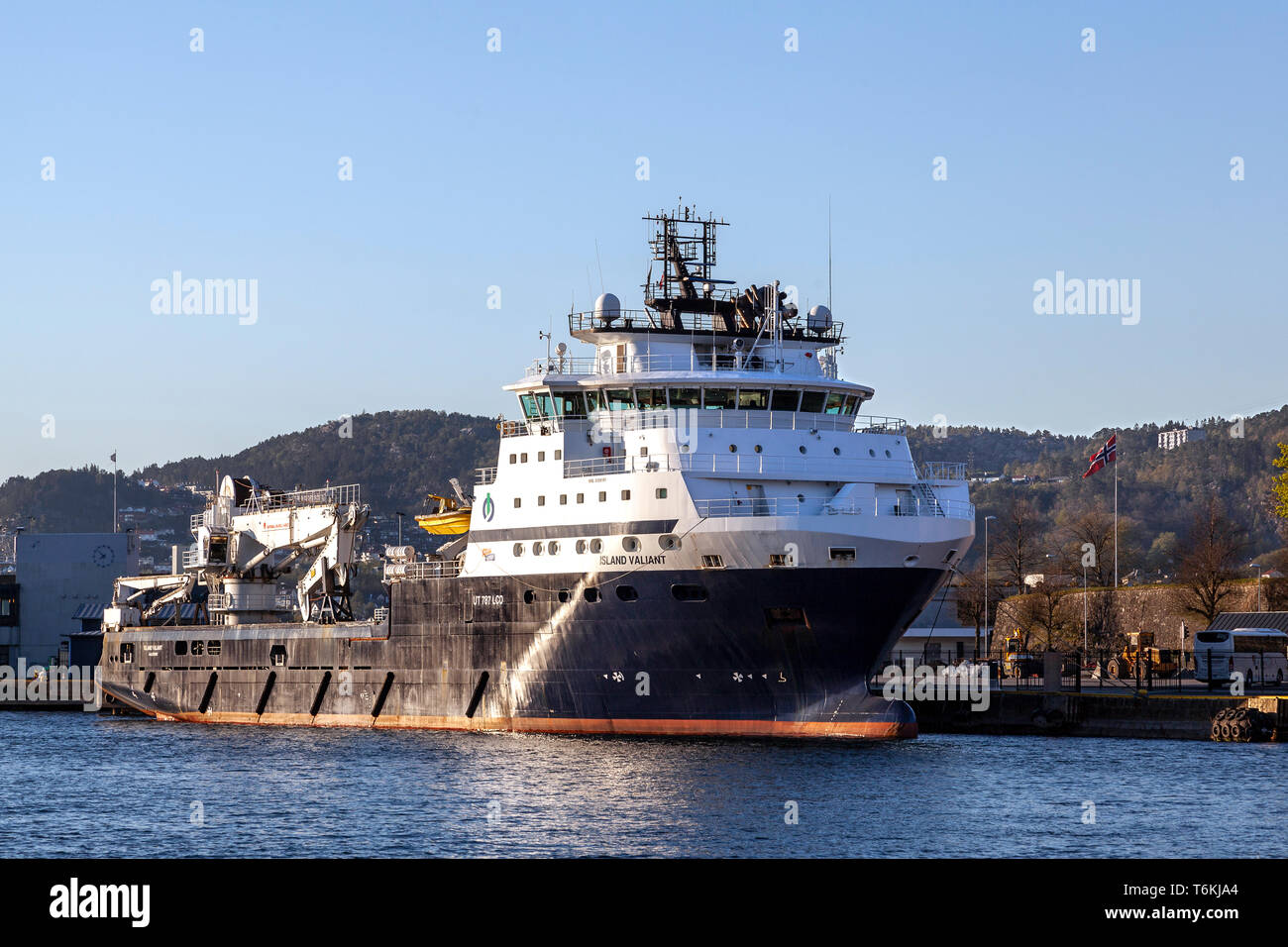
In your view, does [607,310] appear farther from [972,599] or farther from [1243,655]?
[972,599]

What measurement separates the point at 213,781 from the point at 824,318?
21.3 m

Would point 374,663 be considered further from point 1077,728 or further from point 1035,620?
point 1035,620

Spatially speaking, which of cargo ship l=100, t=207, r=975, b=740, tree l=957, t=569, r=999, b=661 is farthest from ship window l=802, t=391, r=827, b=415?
tree l=957, t=569, r=999, b=661

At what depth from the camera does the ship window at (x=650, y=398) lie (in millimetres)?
41031

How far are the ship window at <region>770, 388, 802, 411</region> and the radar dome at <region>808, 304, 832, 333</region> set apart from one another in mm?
4299

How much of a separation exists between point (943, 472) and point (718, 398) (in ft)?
21.1

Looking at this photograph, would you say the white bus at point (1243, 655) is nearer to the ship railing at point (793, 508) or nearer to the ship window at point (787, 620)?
the ship railing at point (793, 508)

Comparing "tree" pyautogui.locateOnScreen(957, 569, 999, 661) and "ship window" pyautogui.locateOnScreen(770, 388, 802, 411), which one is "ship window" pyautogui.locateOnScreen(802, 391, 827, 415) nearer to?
"ship window" pyautogui.locateOnScreen(770, 388, 802, 411)

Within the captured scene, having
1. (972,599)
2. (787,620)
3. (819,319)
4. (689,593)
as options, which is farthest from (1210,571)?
(689,593)

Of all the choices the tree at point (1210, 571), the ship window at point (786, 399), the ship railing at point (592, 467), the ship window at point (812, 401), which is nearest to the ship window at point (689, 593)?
the ship railing at point (592, 467)

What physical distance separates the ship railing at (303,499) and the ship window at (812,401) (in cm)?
1559
